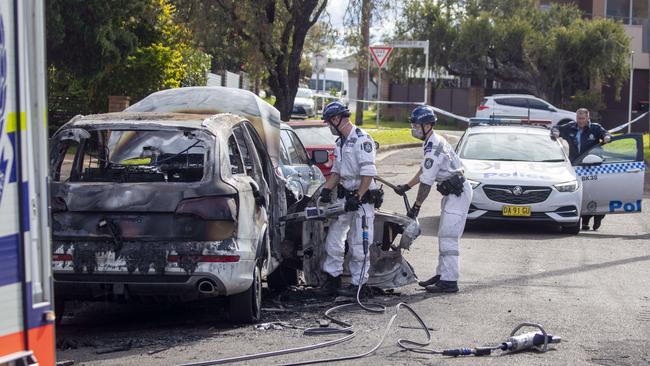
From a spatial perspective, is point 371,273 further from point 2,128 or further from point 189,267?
point 2,128

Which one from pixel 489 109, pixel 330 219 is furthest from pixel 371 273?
pixel 489 109

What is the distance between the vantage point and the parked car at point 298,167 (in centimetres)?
1034

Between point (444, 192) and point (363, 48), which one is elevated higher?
point (363, 48)

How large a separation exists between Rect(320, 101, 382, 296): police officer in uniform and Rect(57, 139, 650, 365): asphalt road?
31 cm

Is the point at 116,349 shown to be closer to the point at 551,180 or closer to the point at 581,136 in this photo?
the point at 551,180

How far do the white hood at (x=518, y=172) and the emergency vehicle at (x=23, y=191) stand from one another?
10.1 metres

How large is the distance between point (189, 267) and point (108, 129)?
4.44 ft

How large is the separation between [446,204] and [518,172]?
191 inches

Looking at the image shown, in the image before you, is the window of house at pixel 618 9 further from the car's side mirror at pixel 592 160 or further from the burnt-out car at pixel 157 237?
the burnt-out car at pixel 157 237

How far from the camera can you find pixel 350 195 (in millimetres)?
9156

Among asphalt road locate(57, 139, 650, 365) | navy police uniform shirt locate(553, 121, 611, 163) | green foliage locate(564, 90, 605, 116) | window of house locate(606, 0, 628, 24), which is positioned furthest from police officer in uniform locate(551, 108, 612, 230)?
window of house locate(606, 0, 628, 24)

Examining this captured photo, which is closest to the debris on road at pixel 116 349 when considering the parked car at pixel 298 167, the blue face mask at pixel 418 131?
the parked car at pixel 298 167

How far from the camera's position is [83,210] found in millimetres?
7457

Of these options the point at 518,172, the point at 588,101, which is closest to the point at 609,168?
the point at 518,172
